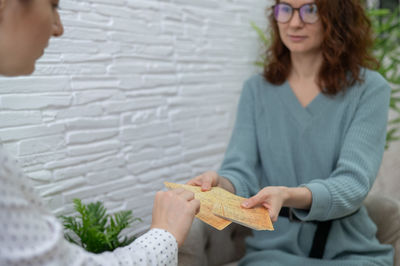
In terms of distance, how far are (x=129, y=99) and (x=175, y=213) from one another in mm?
945

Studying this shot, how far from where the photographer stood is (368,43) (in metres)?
1.46

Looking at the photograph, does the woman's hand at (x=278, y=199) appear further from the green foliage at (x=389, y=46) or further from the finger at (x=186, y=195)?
the green foliage at (x=389, y=46)

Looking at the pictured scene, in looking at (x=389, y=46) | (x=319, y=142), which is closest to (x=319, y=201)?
(x=319, y=142)

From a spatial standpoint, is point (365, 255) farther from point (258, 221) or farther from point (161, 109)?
point (161, 109)

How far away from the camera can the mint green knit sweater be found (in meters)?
1.21

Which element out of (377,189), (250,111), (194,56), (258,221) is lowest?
(377,189)

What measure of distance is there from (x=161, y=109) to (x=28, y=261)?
133cm

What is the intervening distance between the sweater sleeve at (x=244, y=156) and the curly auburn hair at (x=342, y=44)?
293 millimetres

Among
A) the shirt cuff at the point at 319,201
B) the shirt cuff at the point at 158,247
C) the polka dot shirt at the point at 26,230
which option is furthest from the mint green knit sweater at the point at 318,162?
the polka dot shirt at the point at 26,230

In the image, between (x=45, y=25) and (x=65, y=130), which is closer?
(x=45, y=25)

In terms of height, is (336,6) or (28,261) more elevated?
(336,6)

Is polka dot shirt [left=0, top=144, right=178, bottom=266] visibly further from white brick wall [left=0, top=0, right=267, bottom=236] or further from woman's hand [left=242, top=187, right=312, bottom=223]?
white brick wall [left=0, top=0, right=267, bottom=236]

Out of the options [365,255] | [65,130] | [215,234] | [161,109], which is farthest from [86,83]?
[365,255]

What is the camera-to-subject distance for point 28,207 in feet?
2.08
